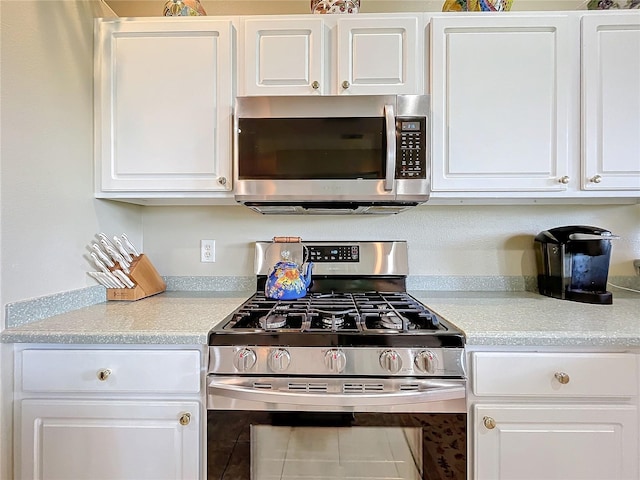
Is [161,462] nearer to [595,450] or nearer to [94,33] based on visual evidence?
[595,450]

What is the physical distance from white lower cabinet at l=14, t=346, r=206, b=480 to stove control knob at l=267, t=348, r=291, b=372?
0.21m

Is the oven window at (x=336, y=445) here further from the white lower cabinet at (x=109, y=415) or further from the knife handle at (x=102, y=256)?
the knife handle at (x=102, y=256)

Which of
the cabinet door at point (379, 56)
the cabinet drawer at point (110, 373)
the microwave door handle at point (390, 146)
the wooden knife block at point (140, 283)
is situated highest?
the cabinet door at point (379, 56)

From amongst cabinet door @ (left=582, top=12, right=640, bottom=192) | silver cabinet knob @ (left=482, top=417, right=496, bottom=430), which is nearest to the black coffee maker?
cabinet door @ (left=582, top=12, right=640, bottom=192)

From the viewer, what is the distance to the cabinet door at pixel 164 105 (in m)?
1.34

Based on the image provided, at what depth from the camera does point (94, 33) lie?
1364 millimetres

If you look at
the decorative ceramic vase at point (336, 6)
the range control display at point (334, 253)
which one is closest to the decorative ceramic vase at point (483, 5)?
the decorative ceramic vase at point (336, 6)

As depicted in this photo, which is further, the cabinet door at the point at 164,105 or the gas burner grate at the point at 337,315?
the cabinet door at the point at 164,105

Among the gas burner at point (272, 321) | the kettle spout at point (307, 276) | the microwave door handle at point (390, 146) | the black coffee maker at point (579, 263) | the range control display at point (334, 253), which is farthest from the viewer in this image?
the range control display at point (334, 253)

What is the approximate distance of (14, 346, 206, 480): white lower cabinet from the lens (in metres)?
0.98

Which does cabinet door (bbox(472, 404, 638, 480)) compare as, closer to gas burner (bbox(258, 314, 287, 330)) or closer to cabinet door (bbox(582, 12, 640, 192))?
gas burner (bbox(258, 314, 287, 330))

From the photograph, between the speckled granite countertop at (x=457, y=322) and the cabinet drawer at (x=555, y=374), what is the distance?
4 cm

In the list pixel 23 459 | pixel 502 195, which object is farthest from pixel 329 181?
pixel 23 459

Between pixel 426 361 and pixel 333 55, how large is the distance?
3.87ft
